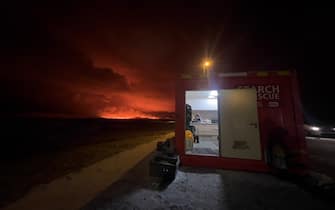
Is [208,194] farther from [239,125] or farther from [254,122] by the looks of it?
[254,122]

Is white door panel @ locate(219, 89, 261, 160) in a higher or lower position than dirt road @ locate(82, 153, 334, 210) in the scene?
higher

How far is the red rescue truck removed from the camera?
14.9ft

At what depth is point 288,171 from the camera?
4270 mm

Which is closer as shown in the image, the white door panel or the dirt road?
the dirt road

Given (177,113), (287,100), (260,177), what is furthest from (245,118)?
(177,113)

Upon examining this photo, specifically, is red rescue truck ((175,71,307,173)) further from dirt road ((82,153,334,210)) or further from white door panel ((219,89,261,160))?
dirt road ((82,153,334,210))

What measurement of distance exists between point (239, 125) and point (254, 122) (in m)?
0.42

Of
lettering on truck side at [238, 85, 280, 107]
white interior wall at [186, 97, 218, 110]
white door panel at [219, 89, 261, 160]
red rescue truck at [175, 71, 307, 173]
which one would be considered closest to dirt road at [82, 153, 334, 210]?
red rescue truck at [175, 71, 307, 173]

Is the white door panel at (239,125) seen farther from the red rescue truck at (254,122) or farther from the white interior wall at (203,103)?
the white interior wall at (203,103)

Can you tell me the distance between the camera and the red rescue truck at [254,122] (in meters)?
4.55

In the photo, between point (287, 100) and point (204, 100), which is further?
point (204, 100)

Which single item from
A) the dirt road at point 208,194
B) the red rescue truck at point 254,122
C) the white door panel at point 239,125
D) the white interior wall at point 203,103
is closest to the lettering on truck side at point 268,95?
the red rescue truck at point 254,122

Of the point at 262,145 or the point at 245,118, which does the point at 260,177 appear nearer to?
the point at 262,145

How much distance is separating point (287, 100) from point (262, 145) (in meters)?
1.46
